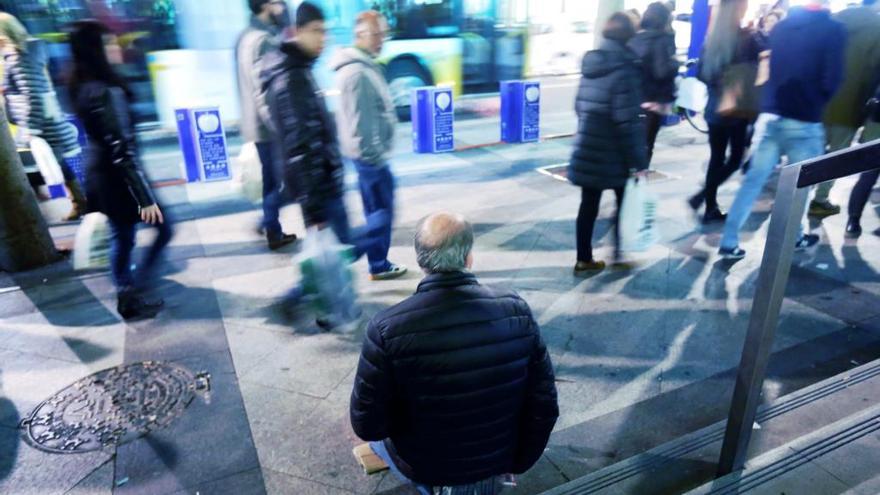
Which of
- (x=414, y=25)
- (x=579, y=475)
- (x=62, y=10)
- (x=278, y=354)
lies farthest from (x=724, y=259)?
(x=62, y=10)

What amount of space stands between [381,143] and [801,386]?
3057mm

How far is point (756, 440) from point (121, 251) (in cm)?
411

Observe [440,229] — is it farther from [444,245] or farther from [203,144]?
[203,144]

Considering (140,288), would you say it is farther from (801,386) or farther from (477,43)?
(477,43)

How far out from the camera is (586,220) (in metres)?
4.68

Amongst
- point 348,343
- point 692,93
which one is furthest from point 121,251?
point 692,93

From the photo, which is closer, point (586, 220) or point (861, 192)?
point (586, 220)

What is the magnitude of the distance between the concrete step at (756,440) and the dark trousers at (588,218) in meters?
1.94

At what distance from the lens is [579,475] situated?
286cm

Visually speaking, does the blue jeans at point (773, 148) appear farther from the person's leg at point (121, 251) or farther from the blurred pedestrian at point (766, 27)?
the person's leg at point (121, 251)

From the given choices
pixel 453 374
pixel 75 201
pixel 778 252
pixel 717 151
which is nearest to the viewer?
pixel 453 374

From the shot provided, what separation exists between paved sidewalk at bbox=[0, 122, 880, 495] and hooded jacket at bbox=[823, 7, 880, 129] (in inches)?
46.6

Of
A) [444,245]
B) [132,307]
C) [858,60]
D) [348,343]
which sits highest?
[858,60]

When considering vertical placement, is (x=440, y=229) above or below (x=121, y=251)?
above
